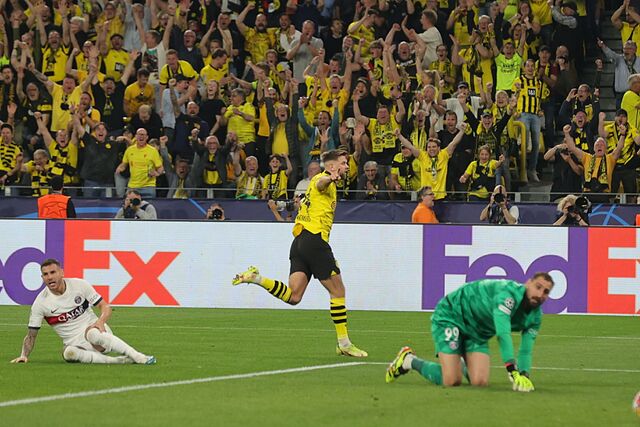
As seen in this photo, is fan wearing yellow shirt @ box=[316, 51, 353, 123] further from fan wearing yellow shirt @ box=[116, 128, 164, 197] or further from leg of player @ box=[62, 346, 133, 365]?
leg of player @ box=[62, 346, 133, 365]

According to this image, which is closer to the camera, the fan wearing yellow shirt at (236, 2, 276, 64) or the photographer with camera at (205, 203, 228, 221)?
the photographer with camera at (205, 203, 228, 221)

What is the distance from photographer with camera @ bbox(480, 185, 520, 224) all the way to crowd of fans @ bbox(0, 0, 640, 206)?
0.80 metres

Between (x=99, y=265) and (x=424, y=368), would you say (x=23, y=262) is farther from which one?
(x=424, y=368)

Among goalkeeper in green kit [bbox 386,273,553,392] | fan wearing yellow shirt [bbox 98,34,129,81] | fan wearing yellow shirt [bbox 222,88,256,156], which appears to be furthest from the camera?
fan wearing yellow shirt [bbox 98,34,129,81]

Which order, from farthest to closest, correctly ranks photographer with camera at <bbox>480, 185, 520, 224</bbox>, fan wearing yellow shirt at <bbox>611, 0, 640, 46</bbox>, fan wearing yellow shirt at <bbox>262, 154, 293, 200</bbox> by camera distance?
fan wearing yellow shirt at <bbox>611, 0, 640, 46</bbox>, fan wearing yellow shirt at <bbox>262, 154, 293, 200</bbox>, photographer with camera at <bbox>480, 185, 520, 224</bbox>

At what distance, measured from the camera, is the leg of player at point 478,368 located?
1172cm

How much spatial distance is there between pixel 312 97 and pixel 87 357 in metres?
13.8

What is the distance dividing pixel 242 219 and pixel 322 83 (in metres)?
3.58

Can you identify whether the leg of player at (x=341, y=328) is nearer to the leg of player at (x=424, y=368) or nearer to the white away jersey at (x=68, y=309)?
the white away jersey at (x=68, y=309)

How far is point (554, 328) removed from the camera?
20.1m

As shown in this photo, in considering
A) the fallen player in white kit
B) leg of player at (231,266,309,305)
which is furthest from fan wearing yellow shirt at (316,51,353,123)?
the fallen player in white kit

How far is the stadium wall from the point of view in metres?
23.2

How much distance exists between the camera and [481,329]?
11.5 m

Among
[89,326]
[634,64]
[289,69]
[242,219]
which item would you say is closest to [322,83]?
[289,69]
